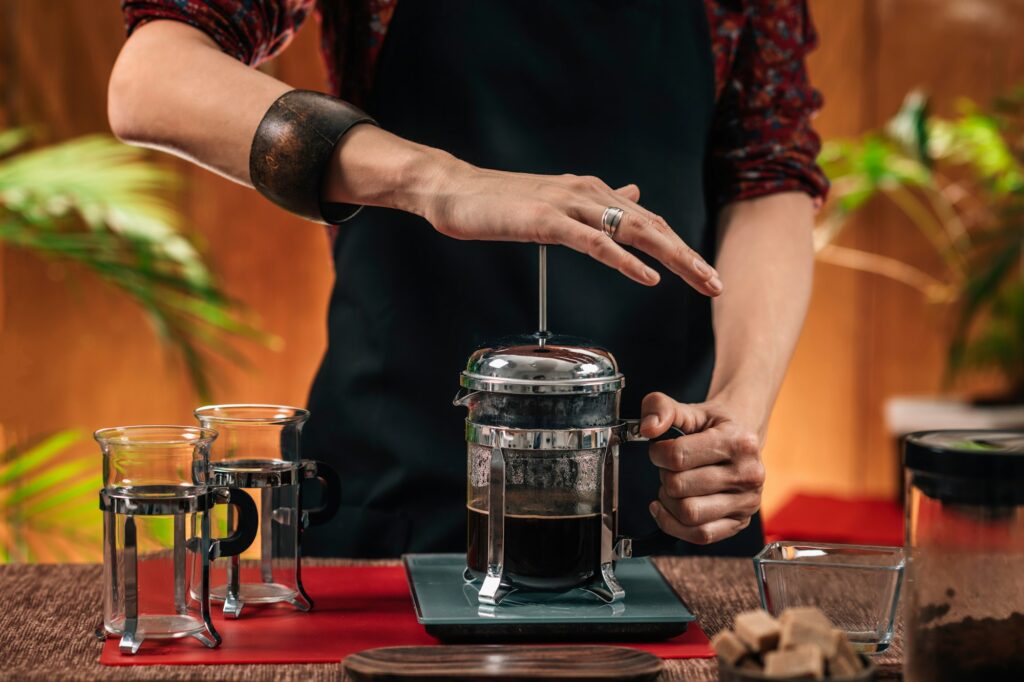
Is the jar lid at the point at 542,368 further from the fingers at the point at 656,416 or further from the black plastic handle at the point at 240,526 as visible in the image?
the black plastic handle at the point at 240,526

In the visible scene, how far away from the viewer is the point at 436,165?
104 centimetres

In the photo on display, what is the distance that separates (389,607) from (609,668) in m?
0.27

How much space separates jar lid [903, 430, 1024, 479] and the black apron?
0.54 meters

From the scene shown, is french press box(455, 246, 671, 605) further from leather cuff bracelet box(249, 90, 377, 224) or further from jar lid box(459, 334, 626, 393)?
leather cuff bracelet box(249, 90, 377, 224)

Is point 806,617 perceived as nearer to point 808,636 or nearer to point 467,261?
point 808,636

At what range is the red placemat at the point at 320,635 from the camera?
0.87 m

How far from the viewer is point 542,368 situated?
0.94 metres

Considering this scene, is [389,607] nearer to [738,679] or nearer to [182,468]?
[182,468]

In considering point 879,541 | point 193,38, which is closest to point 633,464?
point 193,38

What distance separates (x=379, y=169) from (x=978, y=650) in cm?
62

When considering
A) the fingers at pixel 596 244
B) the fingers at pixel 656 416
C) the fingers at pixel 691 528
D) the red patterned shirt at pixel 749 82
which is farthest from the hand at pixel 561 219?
the red patterned shirt at pixel 749 82

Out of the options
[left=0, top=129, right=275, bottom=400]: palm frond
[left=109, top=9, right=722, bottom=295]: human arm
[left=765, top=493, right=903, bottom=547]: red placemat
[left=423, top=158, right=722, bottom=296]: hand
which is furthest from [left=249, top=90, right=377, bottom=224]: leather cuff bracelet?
[left=765, top=493, right=903, bottom=547]: red placemat

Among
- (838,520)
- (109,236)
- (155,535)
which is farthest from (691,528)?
(838,520)

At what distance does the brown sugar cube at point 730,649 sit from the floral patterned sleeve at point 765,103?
829 millimetres
